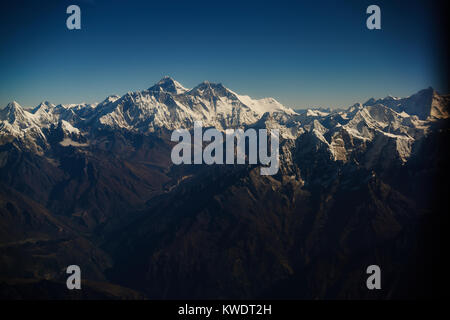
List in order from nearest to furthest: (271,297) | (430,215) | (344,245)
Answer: (430,215), (271,297), (344,245)

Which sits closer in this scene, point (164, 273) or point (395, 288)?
point (395, 288)

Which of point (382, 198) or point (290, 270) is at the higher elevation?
point (382, 198)
